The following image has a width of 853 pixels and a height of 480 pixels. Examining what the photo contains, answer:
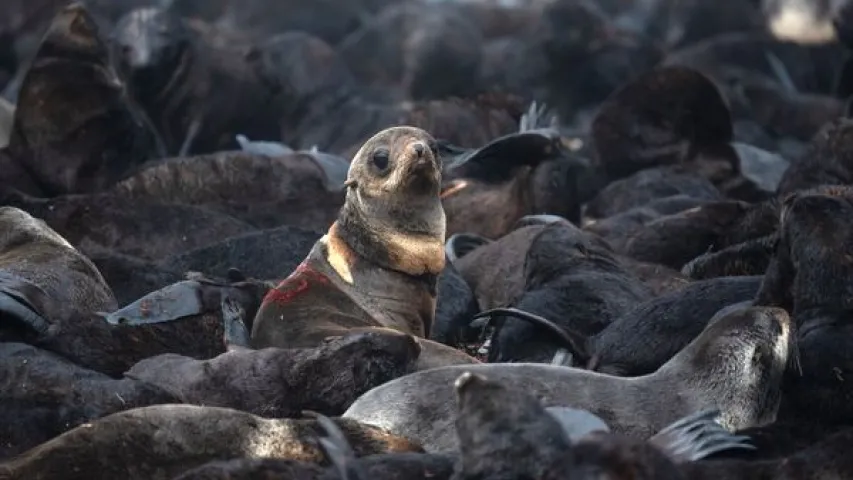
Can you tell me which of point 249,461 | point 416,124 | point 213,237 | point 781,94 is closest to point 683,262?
point 213,237

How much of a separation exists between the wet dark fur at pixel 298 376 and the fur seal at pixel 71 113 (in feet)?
19.6

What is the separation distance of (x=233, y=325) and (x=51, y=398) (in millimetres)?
1675

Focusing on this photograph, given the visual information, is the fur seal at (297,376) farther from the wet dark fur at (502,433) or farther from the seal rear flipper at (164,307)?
the wet dark fur at (502,433)

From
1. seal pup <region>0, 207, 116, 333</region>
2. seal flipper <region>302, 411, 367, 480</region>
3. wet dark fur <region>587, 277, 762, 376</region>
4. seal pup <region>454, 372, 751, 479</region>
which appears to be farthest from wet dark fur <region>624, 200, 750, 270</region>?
seal pup <region>454, 372, 751, 479</region>

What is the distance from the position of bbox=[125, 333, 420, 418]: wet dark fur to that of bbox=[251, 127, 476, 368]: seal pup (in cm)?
84

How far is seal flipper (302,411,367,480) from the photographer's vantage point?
525 centimetres

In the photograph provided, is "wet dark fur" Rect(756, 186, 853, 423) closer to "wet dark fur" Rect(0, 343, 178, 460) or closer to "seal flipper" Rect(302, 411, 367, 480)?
"seal flipper" Rect(302, 411, 367, 480)

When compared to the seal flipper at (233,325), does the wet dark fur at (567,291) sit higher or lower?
lower

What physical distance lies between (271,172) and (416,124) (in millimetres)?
2872

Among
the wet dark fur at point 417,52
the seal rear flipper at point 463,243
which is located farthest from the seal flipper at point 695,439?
A: the wet dark fur at point 417,52

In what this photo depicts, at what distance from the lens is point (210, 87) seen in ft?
54.9

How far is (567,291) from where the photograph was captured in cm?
877

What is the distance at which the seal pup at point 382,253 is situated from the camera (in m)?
8.09

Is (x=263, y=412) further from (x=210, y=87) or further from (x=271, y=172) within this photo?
(x=210, y=87)
